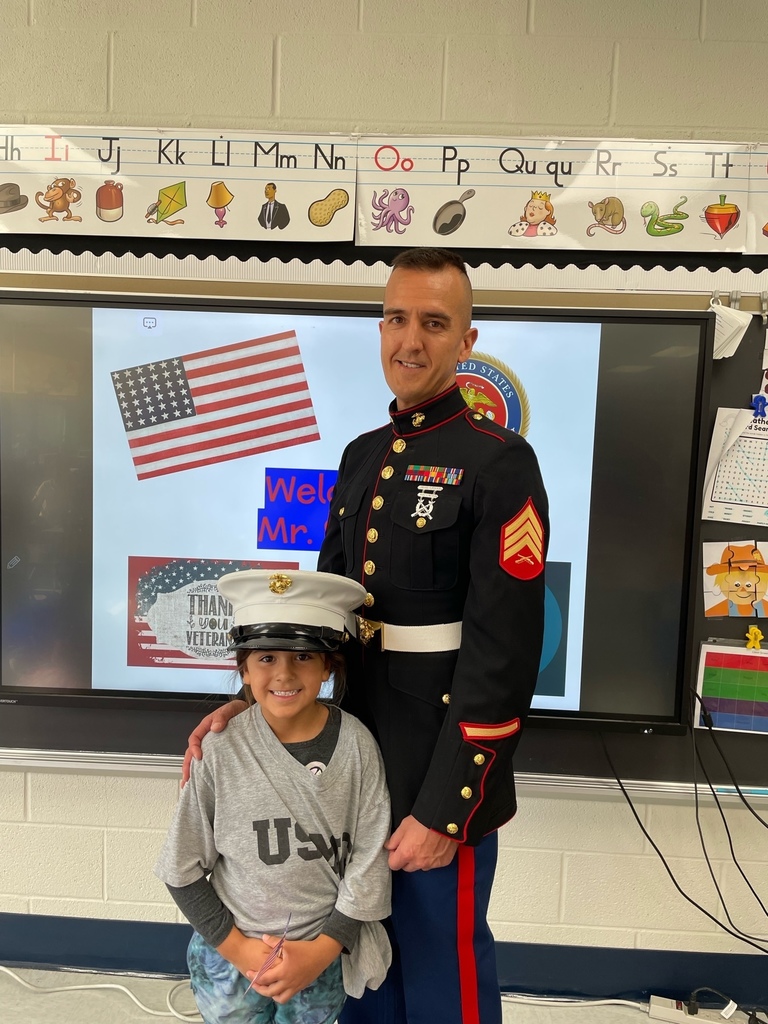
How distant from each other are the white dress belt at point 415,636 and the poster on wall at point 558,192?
3.36 feet

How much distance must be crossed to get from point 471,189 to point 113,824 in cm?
186

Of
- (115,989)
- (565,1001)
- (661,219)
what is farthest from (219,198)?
(565,1001)

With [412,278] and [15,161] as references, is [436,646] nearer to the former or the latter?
[412,278]

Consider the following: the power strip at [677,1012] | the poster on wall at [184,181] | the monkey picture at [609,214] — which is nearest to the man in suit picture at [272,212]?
the poster on wall at [184,181]

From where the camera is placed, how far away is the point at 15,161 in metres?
1.70

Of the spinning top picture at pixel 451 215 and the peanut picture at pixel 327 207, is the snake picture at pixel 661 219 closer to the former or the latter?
the spinning top picture at pixel 451 215

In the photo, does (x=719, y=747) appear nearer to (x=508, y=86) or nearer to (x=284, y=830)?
(x=284, y=830)

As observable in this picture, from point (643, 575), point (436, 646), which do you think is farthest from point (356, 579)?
point (643, 575)

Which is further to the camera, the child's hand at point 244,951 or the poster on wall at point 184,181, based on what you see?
the poster on wall at point 184,181

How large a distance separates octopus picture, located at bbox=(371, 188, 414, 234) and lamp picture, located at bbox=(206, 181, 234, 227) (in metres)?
0.36

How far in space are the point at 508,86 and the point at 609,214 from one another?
39cm

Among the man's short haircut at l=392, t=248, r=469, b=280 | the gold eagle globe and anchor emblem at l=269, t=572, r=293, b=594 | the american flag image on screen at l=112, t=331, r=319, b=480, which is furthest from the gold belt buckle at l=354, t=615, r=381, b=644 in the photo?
the american flag image on screen at l=112, t=331, r=319, b=480

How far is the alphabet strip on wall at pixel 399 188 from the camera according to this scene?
1.62 metres

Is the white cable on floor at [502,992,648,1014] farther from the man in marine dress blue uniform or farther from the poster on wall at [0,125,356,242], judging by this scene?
the poster on wall at [0,125,356,242]
